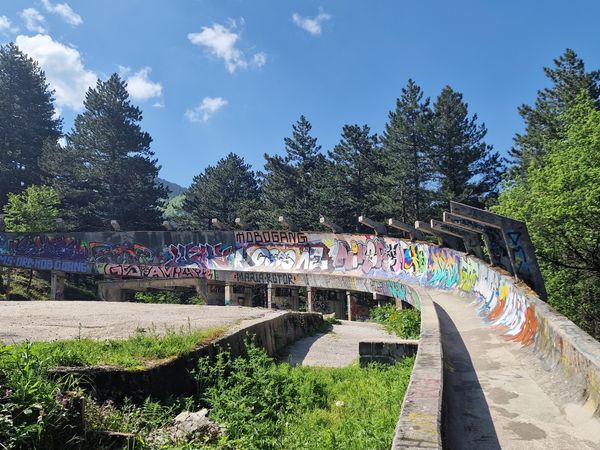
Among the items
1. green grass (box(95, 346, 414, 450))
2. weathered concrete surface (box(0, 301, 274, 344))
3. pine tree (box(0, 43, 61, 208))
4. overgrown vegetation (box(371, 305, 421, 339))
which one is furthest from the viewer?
pine tree (box(0, 43, 61, 208))

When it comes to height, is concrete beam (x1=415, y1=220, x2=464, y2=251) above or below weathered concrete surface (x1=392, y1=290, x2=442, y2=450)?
above

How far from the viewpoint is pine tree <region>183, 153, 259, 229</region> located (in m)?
48.7

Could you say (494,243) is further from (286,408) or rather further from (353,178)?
(353,178)

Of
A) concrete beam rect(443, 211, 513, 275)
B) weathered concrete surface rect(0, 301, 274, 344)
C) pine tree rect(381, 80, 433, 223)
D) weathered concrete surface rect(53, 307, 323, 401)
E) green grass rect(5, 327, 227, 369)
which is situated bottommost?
weathered concrete surface rect(53, 307, 323, 401)

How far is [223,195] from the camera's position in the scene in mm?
50125

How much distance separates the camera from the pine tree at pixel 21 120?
45.9 metres

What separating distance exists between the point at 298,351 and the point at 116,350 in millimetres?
5713

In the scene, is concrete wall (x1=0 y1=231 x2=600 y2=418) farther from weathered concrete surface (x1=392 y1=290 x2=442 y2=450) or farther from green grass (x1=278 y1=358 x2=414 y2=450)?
green grass (x1=278 y1=358 x2=414 y2=450)

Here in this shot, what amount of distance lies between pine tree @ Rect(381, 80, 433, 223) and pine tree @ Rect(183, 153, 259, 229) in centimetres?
1545

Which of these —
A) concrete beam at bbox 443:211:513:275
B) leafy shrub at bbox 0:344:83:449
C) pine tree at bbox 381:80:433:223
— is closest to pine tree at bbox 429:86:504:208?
pine tree at bbox 381:80:433:223

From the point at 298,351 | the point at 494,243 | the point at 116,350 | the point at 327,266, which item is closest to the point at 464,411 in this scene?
the point at 116,350

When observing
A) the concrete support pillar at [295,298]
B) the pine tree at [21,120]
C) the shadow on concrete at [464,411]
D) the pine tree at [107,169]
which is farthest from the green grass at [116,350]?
the pine tree at [21,120]

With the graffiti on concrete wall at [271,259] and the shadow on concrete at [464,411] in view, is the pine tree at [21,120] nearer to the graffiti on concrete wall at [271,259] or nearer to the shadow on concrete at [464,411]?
the graffiti on concrete wall at [271,259]

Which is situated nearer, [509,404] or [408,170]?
[509,404]
